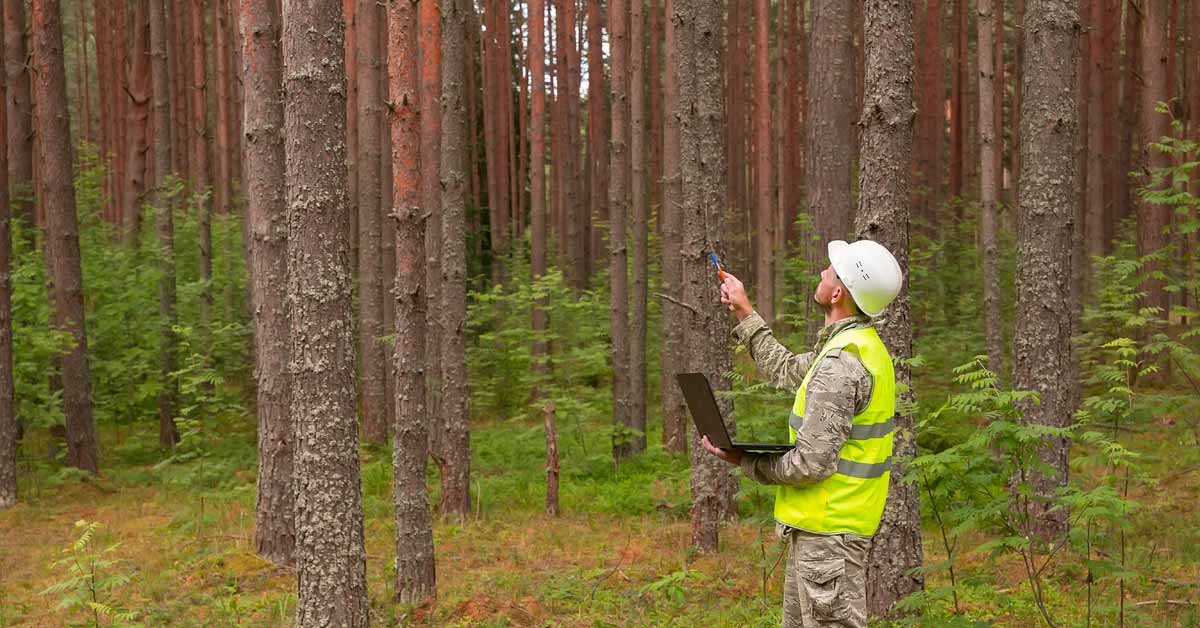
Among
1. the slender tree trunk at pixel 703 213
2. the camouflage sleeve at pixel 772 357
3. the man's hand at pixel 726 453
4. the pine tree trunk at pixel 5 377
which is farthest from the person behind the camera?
the pine tree trunk at pixel 5 377

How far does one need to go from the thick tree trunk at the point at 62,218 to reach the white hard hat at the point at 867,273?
488 inches

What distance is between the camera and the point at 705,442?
4.24 metres

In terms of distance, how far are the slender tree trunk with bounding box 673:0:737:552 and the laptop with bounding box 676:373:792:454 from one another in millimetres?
4734

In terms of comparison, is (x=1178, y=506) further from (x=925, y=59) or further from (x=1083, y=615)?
(x=925, y=59)

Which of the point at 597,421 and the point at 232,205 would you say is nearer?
the point at 597,421

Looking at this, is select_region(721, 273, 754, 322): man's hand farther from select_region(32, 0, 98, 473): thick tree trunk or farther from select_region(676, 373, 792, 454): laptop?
select_region(32, 0, 98, 473): thick tree trunk

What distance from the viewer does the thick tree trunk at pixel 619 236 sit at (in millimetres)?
14742

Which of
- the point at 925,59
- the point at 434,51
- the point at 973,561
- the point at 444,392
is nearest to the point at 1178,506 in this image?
the point at 973,561

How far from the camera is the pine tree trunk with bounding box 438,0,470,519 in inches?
437

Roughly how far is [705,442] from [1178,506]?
842 cm

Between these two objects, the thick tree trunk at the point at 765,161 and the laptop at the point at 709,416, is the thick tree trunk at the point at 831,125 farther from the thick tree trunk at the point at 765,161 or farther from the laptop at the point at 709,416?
the thick tree trunk at the point at 765,161

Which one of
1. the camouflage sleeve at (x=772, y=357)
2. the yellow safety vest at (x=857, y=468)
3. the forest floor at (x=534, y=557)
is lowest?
the forest floor at (x=534, y=557)

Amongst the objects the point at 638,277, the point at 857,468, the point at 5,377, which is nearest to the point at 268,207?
the point at 5,377

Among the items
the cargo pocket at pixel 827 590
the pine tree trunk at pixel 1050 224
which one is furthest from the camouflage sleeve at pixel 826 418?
the pine tree trunk at pixel 1050 224
